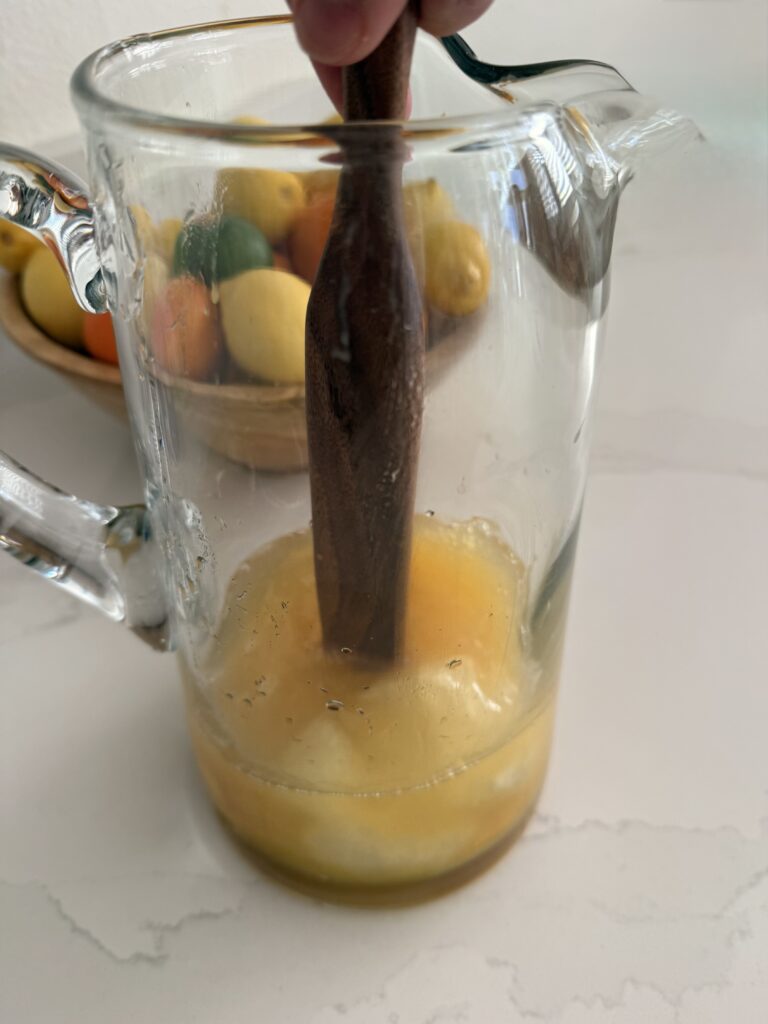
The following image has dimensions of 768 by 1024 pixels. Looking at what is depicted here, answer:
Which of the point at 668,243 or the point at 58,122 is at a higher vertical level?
the point at 58,122

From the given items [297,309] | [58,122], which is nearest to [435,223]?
[297,309]

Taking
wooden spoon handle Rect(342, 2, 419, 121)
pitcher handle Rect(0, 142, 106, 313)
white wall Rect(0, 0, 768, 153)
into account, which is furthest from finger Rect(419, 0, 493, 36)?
white wall Rect(0, 0, 768, 153)

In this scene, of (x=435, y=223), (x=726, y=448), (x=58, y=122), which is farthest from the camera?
(x=58, y=122)

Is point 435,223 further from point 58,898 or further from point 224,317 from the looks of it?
point 58,898

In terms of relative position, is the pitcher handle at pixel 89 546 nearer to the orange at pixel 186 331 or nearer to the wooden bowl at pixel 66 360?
the orange at pixel 186 331

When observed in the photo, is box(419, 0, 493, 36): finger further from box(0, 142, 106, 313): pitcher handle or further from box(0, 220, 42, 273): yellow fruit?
box(0, 220, 42, 273): yellow fruit

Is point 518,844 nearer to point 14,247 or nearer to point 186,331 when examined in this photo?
point 186,331

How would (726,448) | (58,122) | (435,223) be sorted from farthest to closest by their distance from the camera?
(58,122)
(726,448)
(435,223)
